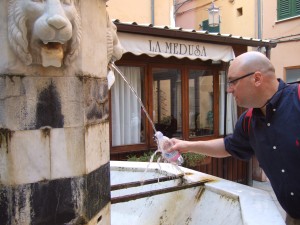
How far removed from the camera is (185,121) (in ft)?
22.7

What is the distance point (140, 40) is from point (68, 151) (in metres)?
4.20

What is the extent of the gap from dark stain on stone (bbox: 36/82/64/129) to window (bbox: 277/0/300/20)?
10796mm

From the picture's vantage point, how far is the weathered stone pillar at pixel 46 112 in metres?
1.51

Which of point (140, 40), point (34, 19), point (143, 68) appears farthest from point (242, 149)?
point (143, 68)

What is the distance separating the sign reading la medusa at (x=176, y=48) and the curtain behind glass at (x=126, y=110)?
0.70 m

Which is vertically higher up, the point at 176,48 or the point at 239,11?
the point at 239,11

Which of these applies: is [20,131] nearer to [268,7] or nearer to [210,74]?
[210,74]

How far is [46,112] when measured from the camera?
1613 millimetres

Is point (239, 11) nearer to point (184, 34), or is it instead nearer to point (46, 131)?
point (184, 34)

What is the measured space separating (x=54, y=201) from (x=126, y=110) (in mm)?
4816

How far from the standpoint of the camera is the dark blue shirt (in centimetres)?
191

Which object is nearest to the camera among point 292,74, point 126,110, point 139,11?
point 126,110

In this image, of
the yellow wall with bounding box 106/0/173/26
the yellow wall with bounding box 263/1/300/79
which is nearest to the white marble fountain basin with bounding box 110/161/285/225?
the yellow wall with bounding box 106/0/173/26

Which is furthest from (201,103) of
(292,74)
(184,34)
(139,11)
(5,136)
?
(5,136)
